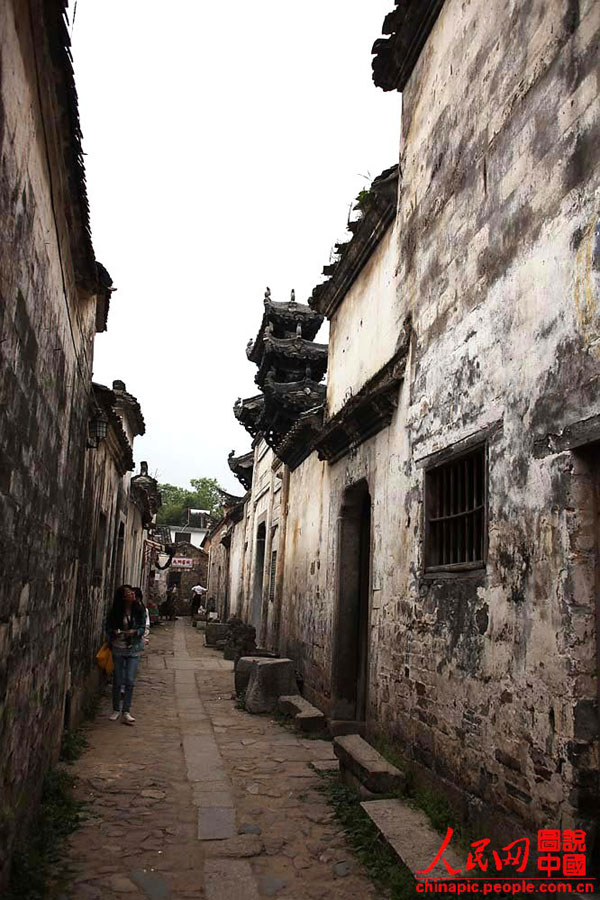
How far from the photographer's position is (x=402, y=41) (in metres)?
7.27

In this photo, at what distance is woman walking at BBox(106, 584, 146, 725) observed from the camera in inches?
332

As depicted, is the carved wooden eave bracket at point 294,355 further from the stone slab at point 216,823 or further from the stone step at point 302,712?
the stone slab at point 216,823

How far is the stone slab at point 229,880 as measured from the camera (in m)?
4.07

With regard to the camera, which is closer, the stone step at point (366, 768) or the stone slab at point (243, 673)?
the stone step at point (366, 768)

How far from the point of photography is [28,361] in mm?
3523

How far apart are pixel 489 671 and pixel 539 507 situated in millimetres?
1199

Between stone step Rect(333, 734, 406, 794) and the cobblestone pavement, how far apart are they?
0.35 meters

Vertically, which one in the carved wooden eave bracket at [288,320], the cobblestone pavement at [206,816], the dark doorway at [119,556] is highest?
the carved wooden eave bracket at [288,320]

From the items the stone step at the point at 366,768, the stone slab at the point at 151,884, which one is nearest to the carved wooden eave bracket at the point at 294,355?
the stone step at the point at 366,768

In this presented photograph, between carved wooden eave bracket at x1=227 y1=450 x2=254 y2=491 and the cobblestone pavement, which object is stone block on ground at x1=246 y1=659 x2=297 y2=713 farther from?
carved wooden eave bracket at x1=227 y1=450 x2=254 y2=491

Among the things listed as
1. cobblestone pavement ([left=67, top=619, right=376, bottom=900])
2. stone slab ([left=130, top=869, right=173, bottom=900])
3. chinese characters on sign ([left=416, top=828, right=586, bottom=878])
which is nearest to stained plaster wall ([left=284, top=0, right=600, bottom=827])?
chinese characters on sign ([left=416, top=828, right=586, bottom=878])

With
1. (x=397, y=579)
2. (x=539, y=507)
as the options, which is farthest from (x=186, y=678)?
(x=539, y=507)

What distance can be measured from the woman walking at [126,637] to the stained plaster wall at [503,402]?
3035 millimetres

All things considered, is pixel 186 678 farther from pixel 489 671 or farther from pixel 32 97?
pixel 32 97
